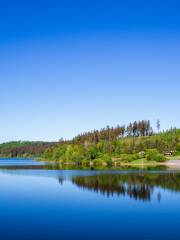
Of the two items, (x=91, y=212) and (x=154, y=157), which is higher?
(x=154, y=157)

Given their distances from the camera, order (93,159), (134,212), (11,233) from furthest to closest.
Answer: (93,159) → (134,212) → (11,233)

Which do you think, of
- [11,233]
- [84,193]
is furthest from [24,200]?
[11,233]

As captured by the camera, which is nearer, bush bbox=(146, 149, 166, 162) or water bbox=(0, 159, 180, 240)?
water bbox=(0, 159, 180, 240)

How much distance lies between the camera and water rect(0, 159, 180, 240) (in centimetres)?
3538

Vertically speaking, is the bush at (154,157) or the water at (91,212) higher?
the bush at (154,157)

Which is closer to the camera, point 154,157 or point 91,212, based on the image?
point 91,212

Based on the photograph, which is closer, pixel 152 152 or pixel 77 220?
pixel 77 220

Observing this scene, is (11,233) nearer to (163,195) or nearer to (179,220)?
(179,220)

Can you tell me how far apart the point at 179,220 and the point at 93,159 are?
469 feet

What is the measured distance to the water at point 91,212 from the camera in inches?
1393

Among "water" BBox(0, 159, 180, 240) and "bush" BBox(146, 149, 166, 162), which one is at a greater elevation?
"bush" BBox(146, 149, 166, 162)

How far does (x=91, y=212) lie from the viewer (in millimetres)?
46219

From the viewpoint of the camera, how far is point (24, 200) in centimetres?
5628

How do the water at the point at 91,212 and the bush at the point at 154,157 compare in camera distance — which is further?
the bush at the point at 154,157
